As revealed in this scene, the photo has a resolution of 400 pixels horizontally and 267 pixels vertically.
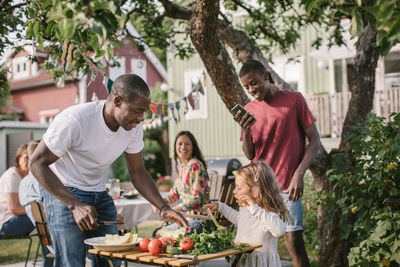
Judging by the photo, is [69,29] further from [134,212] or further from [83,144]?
[134,212]

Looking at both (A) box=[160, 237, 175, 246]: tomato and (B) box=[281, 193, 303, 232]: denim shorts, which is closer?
(A) box=[160, 237, 175, 246]: tomato

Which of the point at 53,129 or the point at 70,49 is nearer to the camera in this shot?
the point at 53,129

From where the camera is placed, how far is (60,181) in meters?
2.86

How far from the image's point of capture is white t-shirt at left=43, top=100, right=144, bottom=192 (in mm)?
2838

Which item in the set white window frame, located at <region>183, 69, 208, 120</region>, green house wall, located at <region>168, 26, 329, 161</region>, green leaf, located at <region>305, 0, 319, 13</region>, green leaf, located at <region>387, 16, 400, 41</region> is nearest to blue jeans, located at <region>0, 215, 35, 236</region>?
green leaf, located at <region>305, 0, 319, 13</region>

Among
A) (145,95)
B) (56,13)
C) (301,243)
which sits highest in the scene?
(56,13)

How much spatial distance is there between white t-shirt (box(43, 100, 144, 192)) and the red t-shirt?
3.85 feet

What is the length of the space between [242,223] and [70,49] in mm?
1804

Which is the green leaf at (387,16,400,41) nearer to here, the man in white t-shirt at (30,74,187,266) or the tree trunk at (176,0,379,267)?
the man in white t-shirt at (30,74,187,266)

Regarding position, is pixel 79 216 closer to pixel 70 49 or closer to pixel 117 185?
pixel 70 49

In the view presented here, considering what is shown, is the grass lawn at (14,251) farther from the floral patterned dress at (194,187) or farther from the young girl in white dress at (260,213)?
the young girl in white dress at (260,213)

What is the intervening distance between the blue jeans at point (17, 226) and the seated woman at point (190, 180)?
6.15ft

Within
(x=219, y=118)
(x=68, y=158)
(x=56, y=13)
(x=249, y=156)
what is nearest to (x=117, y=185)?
(x=249, y=156)

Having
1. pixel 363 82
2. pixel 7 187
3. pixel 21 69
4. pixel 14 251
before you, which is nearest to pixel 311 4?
pixel 363 82
